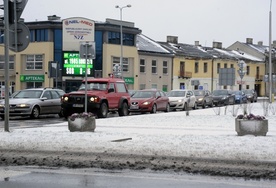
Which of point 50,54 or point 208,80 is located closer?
point 50,54

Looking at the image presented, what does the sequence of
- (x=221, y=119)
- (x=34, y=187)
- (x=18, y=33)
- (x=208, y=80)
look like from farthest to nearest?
1. (x=208, y=80)
2. (x=221, y=119)
3. (x=18, y=33)
4. (x=34, y=187)

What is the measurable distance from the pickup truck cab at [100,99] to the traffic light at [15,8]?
30.0 ft

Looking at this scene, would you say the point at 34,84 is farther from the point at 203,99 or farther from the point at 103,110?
the point at 103,110

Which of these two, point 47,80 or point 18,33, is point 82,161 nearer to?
point 18,33

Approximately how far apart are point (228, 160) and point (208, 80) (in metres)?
60.7

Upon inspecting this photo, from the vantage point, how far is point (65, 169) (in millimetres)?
8945

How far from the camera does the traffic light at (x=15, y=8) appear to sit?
13.4m

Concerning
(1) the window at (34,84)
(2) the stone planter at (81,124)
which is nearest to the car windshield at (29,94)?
(2) the stone planter at (81,124)

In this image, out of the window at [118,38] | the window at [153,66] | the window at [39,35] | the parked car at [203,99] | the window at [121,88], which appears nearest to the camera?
the window at [121,88]

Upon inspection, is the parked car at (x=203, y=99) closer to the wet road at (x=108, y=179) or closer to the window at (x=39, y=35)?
the window at (x=39, y=35)

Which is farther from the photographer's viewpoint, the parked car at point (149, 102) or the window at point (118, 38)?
the window at point (118, 38)

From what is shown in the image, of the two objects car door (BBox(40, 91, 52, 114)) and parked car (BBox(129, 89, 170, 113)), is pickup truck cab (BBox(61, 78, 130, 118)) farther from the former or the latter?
parked car (BBox(129, 89, 170, 113))

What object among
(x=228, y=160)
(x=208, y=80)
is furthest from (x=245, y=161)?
(x=208, y=80)

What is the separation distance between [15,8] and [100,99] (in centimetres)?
959
